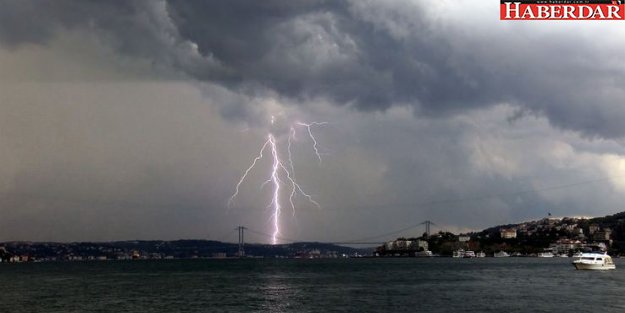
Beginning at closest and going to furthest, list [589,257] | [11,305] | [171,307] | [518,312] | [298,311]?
[518,312]
[298,311]
[171,307]
[11,305]
[589,257]

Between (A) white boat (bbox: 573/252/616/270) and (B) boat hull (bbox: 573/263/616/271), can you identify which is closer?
(B) boat hull (bbox: 573/263/616/271)

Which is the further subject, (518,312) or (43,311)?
(43,311)

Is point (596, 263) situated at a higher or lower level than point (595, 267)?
higher

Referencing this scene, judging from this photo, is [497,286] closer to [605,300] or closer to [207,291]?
[605,300]

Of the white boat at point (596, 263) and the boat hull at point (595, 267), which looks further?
the white boat at point (596, 263)

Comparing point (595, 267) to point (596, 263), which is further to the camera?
point (595, 267)

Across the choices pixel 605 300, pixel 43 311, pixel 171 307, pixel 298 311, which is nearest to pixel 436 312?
pixel 298 311

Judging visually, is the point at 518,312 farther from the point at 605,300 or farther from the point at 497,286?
the point at 497,286

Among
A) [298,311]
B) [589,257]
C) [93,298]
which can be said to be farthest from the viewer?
[589,257]

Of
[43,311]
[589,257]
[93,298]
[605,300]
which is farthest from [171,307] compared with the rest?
[589,257]
